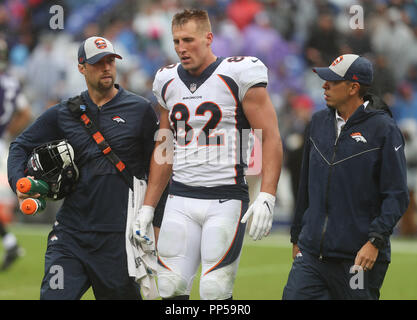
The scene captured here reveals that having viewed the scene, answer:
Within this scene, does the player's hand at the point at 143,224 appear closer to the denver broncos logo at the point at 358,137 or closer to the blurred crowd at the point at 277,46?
the denver broncos logo at the point at 358,137

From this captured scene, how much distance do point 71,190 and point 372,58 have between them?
33.5ft

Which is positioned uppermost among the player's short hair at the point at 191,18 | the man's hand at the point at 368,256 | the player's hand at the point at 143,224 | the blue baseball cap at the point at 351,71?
the player's short hair at the point at 191,18

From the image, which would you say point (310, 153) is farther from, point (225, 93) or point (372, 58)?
point (372, 58)

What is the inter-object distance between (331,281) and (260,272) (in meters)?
5.24

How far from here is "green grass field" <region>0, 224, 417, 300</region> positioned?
8336mm

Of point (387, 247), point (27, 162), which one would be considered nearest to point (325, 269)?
point (387, 247)

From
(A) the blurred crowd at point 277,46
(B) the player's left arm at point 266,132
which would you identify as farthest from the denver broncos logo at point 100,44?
(A) the blurred crowd at point 277,46

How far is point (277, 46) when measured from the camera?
610 inches

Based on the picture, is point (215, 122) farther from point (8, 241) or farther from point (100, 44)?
point (8, 241)

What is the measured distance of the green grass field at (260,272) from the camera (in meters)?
8.34

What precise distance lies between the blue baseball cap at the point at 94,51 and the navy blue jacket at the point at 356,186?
1.59m

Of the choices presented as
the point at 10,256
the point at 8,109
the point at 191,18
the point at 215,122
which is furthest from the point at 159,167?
the point at 8,109

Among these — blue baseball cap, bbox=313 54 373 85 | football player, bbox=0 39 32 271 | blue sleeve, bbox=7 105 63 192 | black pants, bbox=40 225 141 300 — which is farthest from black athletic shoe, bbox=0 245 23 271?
blue baseball cap, bbox=313 54 373 85

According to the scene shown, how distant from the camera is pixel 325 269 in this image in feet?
15.7
